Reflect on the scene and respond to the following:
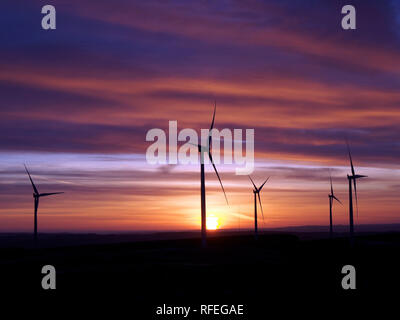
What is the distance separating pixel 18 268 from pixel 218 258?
1056 inches

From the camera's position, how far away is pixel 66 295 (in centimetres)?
4916
